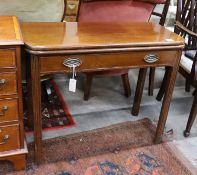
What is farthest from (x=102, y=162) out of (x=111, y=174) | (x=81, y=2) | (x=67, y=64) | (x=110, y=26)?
(x=81, y=2)

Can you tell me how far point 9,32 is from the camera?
1.23m

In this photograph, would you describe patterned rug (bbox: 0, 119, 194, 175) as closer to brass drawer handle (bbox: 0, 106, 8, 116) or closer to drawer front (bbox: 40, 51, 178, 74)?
brass drawer handle (bbox: 0, 106, 8, 116)

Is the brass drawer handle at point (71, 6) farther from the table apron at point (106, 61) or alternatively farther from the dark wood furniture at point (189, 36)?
the table apron at point (106, 61)

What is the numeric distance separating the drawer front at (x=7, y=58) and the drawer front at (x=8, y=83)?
4 centimetres

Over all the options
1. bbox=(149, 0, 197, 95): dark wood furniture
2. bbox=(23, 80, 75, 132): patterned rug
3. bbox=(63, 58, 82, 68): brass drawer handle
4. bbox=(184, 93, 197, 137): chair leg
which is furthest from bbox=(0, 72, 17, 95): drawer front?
bbox=(149, 0, 197, 95): dark wood furniture

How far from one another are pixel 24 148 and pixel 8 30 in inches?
23.9

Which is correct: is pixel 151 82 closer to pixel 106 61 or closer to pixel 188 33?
pixel 188 33

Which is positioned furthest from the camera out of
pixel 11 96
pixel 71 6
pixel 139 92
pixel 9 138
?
pixel 71 6

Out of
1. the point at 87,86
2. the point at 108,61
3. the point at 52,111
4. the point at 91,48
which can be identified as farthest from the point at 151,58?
the point at 52,111

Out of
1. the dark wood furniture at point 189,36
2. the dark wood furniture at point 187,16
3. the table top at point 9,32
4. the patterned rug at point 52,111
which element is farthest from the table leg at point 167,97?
the table top at point 9,32

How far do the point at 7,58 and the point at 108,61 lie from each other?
47cm

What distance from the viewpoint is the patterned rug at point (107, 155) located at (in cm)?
154

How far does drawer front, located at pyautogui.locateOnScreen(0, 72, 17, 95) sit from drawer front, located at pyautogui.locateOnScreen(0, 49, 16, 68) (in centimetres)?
4

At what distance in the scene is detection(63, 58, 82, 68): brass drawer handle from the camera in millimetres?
1283
